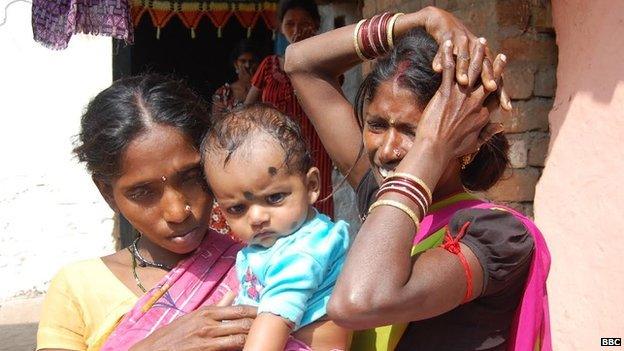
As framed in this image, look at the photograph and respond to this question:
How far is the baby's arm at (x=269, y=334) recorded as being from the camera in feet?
6.29

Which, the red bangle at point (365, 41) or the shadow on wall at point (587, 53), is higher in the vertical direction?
the red bangle at point (365, 41)

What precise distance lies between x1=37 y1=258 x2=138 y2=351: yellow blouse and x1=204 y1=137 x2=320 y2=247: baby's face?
45 cm

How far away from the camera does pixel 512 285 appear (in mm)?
1987

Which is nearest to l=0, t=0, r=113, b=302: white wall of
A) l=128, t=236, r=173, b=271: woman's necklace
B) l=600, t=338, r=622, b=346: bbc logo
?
l=600, t=338, r=622, b=346: bbc logo

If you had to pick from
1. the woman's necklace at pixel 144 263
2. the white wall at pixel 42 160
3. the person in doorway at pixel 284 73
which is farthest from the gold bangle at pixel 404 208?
the white wall at pixel 42 160

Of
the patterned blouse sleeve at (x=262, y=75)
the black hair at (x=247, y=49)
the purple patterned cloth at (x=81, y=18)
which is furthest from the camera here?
the black hair at (x=247, y=49)

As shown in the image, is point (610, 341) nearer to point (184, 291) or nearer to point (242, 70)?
point (184, 291)

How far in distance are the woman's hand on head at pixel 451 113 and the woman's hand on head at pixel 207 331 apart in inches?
23.1

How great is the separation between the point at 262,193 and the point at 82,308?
2.10ft

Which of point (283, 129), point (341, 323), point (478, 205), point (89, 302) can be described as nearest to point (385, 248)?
point (341, 323)

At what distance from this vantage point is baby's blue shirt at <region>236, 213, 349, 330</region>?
76.6 inches

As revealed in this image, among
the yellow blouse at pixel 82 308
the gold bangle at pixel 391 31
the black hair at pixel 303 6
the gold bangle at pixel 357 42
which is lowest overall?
the yellow blouse at pixel 82 308

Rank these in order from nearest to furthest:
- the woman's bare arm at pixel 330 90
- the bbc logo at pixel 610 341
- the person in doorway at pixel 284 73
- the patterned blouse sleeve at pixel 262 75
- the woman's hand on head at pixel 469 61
Result: the woman's hand on head at pixel 469 61 → the woman's bare arm at pixel 330 90 → the bbc logo at pixel 610 341 → the person in doorway at pixel 284 73 → the patterned blouse sleeve at pixel 262 75

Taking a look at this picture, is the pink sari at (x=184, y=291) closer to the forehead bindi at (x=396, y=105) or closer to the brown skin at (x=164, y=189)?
the brown skin at (x=164, y=189)
